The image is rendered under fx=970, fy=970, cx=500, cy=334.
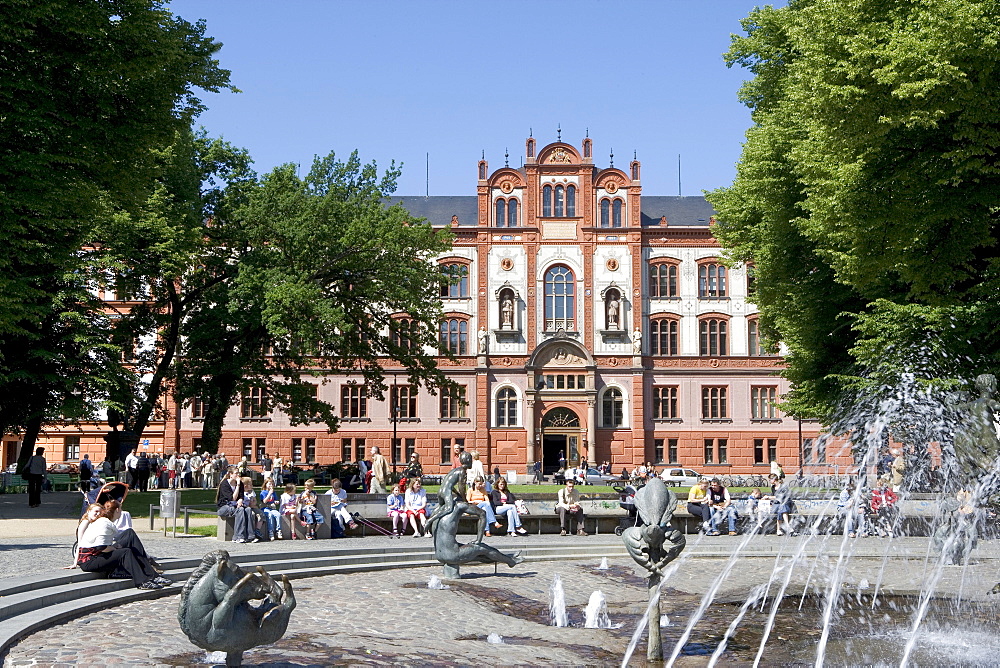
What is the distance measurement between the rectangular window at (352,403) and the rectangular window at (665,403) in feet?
56.2

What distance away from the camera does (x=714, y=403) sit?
188 feet

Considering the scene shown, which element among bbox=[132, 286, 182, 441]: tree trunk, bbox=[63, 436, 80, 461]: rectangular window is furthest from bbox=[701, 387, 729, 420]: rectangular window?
bbox=[63, 436, 80, 461]: rectangular window

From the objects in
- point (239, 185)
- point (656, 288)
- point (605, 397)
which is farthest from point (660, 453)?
point (239, 185)

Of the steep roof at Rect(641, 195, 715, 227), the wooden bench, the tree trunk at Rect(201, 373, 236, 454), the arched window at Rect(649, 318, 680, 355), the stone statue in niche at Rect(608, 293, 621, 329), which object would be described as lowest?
the wooden bench

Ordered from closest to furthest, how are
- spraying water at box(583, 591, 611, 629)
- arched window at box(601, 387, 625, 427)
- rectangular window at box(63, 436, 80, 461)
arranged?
spraying water at box(583, 591, 611, 629) < arched window at box(601, 387, 625, 427) < rectangular window at box(63, 436, 80, 461)

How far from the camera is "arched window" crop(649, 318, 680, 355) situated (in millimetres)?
57344

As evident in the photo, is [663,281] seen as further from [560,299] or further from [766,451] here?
[766,451]

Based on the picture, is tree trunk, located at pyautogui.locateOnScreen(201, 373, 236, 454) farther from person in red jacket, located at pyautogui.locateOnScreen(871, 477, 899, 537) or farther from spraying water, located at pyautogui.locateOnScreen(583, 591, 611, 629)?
spraying water, located at pyautogui.locateOnScreen(583, 591, 611, 629)

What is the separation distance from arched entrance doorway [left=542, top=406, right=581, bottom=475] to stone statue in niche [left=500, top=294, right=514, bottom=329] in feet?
18.5

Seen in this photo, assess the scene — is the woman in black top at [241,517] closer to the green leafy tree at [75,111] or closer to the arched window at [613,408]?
the green leafy tree at [75,111]

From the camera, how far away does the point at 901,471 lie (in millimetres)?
29688

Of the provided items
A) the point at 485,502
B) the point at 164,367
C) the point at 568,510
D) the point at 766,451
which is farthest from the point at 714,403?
the point at 485,502

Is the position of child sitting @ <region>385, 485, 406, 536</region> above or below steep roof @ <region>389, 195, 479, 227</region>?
below

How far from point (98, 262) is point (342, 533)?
15.1m
